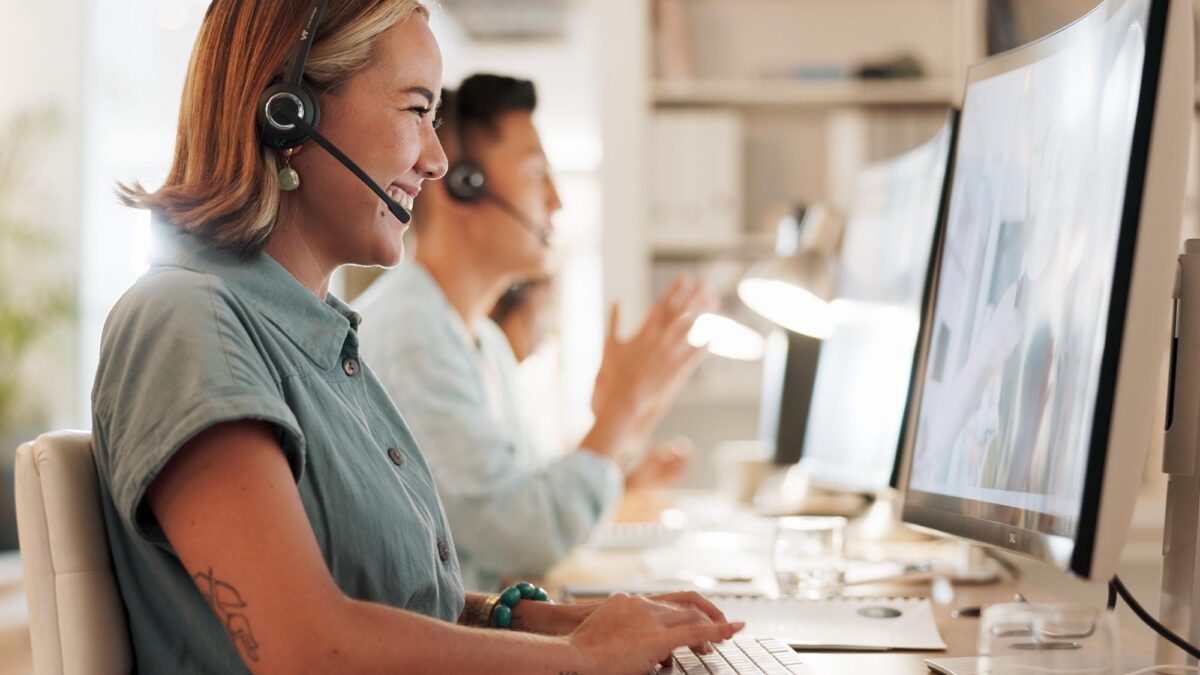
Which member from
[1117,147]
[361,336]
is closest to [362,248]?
[1117,147]

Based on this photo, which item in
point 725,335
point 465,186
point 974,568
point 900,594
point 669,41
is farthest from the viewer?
point 669,41

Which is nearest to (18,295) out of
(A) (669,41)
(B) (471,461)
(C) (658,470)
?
(A) (669,41)

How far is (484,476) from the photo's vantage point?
1.71m

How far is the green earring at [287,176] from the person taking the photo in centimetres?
96

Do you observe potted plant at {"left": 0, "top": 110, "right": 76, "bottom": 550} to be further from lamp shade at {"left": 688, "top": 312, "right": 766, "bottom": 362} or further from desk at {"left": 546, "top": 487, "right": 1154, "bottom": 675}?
desk at {"left": 546, "top": 487, "right": 1154, "bottom": 675}

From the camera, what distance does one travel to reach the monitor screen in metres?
0.79

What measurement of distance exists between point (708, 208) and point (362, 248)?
7.38 feet

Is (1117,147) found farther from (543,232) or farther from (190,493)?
(543,232)

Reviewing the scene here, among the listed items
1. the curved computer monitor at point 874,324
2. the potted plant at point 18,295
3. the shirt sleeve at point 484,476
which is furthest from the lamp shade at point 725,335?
the potted plant at point 18,295

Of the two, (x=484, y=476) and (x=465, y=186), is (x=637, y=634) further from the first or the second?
(x=465, y=186)

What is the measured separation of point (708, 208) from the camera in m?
3.21

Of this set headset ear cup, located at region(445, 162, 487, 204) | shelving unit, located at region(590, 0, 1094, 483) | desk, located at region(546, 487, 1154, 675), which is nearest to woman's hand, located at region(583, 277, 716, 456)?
desk, located at region(546, 487, 1154, 675)

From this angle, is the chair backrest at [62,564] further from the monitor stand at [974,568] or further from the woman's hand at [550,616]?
the monitor stand at [974,568]

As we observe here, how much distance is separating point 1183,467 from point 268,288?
69 cm
